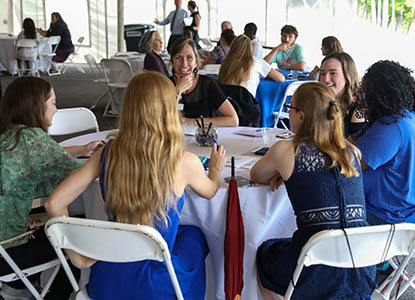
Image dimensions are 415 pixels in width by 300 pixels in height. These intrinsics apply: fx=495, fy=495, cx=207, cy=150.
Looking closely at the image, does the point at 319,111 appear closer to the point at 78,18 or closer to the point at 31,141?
the point at 31,141

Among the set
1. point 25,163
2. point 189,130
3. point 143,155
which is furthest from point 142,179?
point 189,130

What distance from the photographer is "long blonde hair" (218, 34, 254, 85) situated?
4.35 metres

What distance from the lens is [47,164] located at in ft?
7.01

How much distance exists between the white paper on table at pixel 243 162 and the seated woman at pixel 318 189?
0.38 meters

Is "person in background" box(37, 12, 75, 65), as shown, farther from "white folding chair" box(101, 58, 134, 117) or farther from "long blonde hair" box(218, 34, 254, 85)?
"long blonde hair" box(218, 34, 254, 85)

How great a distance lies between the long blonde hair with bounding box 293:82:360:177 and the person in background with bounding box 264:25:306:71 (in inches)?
178

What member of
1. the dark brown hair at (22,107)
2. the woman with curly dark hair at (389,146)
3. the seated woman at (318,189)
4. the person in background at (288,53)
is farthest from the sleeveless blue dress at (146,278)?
the person in background at (288,53)

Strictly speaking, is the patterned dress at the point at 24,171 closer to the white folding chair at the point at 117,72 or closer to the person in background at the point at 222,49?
the white folding chair at the point at 117,72

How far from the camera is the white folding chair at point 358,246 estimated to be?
5.07 ft

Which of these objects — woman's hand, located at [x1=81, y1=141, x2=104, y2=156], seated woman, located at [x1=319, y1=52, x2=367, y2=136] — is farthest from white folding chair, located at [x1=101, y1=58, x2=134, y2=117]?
woman's hand, located at [x1=81, y1=141, x2=104, y2=156]

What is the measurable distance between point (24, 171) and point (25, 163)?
0.04m

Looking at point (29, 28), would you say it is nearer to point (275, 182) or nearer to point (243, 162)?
point (243, 162)

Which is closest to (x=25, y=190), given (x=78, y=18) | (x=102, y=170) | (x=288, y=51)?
(x=102, y=170)

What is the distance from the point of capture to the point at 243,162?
241 centimetres
